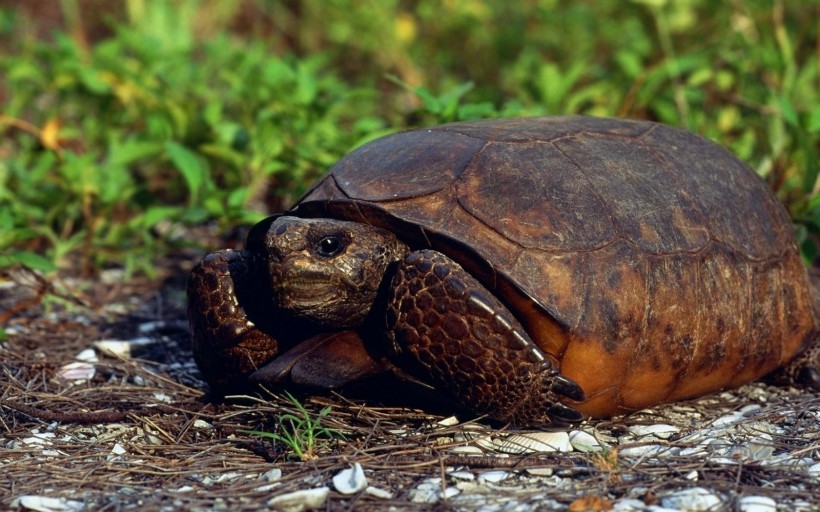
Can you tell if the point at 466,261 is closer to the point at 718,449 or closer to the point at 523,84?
the point at 718,449

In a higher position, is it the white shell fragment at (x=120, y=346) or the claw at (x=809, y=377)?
the claw at (x=809, y=377)

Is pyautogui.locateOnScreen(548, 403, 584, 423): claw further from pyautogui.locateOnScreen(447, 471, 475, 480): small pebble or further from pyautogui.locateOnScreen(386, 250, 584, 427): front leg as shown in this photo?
pyautogui.locateOnScreen(447, 471, 475, 480): small pebble

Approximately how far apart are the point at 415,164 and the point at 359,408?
738mm

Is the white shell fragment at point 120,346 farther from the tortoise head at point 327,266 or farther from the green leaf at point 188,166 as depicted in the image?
the tortoise head at point 327,266

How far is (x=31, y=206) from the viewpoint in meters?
4.59

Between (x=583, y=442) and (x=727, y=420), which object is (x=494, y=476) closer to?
(x=583, y=442)

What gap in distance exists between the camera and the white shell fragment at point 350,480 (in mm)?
2258

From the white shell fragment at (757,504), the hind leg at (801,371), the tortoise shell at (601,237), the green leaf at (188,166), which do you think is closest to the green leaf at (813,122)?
the tortoise shell at (601,237)

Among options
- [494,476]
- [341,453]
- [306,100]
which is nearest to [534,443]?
[494,476]

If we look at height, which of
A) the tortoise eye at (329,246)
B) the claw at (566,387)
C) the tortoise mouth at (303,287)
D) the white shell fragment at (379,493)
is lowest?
the white shell fragment at (379,493)

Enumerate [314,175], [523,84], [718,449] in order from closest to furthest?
[718,449]
[314,175]
[523,84]

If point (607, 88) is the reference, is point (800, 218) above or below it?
below

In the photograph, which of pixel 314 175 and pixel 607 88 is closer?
pixel 314 175

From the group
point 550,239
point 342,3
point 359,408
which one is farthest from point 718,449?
point 342,3
